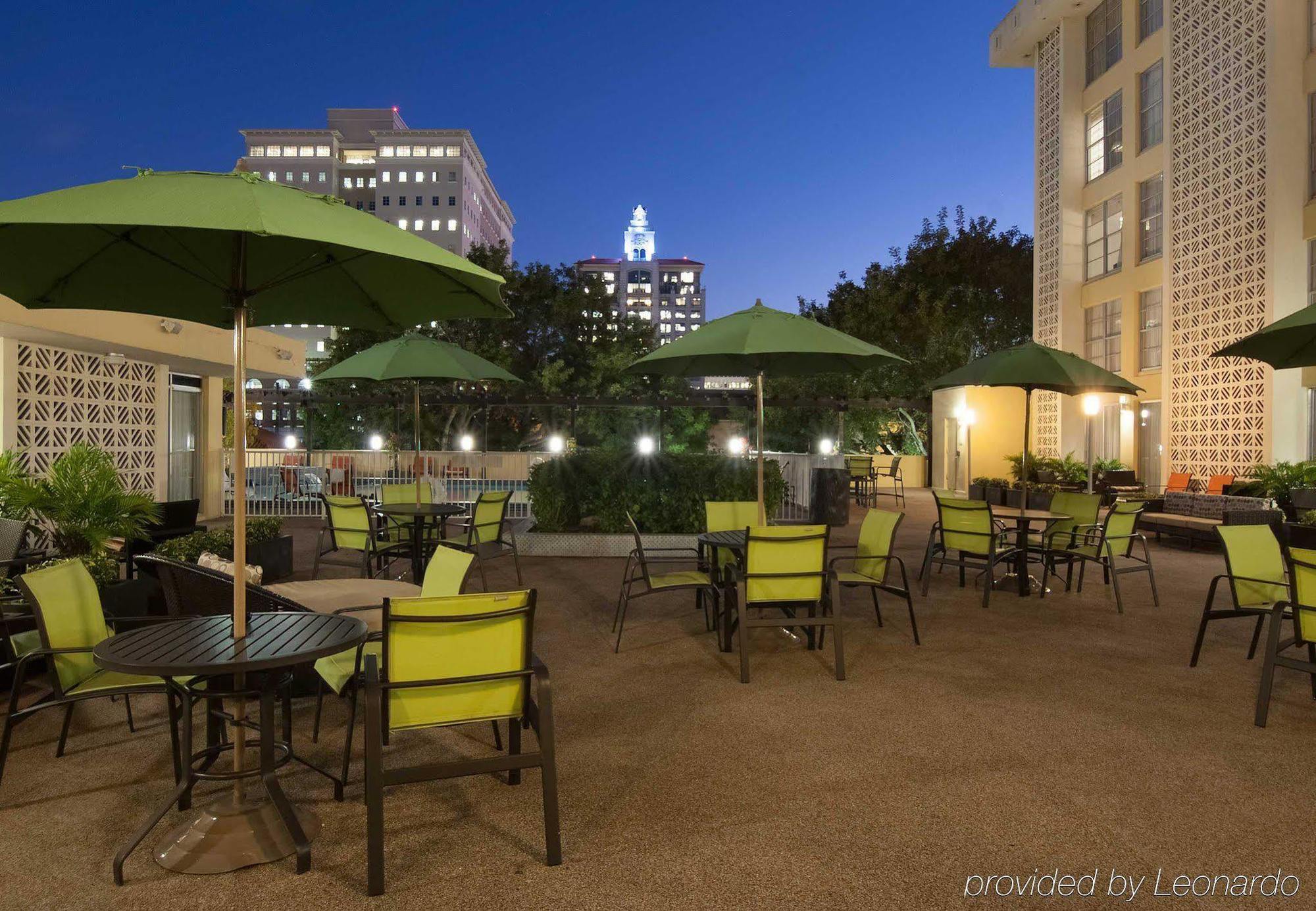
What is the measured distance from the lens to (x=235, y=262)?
321 cm

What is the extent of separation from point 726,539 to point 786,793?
2613mm

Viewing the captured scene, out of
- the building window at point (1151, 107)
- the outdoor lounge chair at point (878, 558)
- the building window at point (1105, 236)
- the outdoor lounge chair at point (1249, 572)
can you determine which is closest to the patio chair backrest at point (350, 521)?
the outdoor lounge chair at point (878, 558)

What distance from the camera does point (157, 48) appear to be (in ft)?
531

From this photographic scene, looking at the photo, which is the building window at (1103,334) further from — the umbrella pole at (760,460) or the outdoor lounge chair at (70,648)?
the outdoor lounge chair at (70,648)

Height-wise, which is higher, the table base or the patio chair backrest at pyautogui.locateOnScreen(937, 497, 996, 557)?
the patio chair backrest at pyautogui.locateOnScreen(937, 497, 996, 557)

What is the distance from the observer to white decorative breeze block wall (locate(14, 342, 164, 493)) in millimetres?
9758

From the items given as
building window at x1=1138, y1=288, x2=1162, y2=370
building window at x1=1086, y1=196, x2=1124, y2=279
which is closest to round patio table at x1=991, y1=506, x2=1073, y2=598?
building window at x1=1138, y1=288, x2=1162, y2=370

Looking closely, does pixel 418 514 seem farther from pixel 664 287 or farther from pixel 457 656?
pixel 664 287

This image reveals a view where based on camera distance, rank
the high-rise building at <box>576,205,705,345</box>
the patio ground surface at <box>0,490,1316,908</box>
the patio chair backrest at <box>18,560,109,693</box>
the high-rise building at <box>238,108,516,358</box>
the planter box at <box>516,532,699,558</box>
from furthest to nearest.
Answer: the high-rise building at <box>576,205,705,345</box> → the high-rise building at <box>238,108,516,358</box> → the planter box at <box>516,532,699,558</box> → the patio chair backrest at <box>18,560,109,693</box> → the patio ground surface at <box>0,490,1316,908</box>

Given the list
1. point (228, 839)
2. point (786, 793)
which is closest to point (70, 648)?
point (228, 839)

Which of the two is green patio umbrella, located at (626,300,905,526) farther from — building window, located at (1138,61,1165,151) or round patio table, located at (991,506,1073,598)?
building window, located at (1138,61,1165,151)

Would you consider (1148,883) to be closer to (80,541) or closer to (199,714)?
(199,714)

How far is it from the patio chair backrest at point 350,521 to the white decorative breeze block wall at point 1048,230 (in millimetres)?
17511

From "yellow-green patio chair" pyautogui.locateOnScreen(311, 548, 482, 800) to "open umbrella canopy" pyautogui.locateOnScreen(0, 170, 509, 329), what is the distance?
1.16 metres
